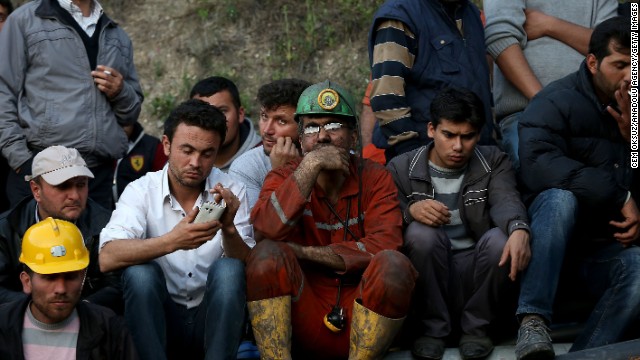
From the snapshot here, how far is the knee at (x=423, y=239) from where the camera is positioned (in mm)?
5586

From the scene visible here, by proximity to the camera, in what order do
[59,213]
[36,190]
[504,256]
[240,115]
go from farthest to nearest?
[240,115]
[36,190]
[59,213]
[504,256]

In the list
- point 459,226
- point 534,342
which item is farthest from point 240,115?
point 534,342

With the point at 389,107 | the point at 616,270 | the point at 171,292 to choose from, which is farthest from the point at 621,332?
the point at 171,292

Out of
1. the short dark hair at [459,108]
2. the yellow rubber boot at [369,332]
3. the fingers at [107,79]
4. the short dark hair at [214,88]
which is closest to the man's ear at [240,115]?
the short dark hair at [214,88]

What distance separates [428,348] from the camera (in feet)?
18.2

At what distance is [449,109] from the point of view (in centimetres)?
591

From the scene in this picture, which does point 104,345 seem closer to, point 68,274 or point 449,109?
point 68,274

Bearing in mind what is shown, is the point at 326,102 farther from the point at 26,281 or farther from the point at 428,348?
the point at 26,281

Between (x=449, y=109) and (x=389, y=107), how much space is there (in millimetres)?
516

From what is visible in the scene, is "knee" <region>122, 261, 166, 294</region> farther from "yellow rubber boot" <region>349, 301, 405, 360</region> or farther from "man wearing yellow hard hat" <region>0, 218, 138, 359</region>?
"yellow rubber boot" <region>349, 301, 405, 360</region>

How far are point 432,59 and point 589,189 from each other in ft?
4.40

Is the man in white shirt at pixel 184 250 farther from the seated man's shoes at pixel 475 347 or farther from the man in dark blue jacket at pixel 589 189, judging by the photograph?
the man in dark blue jacket at pixel 589 189

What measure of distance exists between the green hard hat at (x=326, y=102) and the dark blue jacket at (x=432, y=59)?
0.73 metres

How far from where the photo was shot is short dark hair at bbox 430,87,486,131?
589 centimetres
